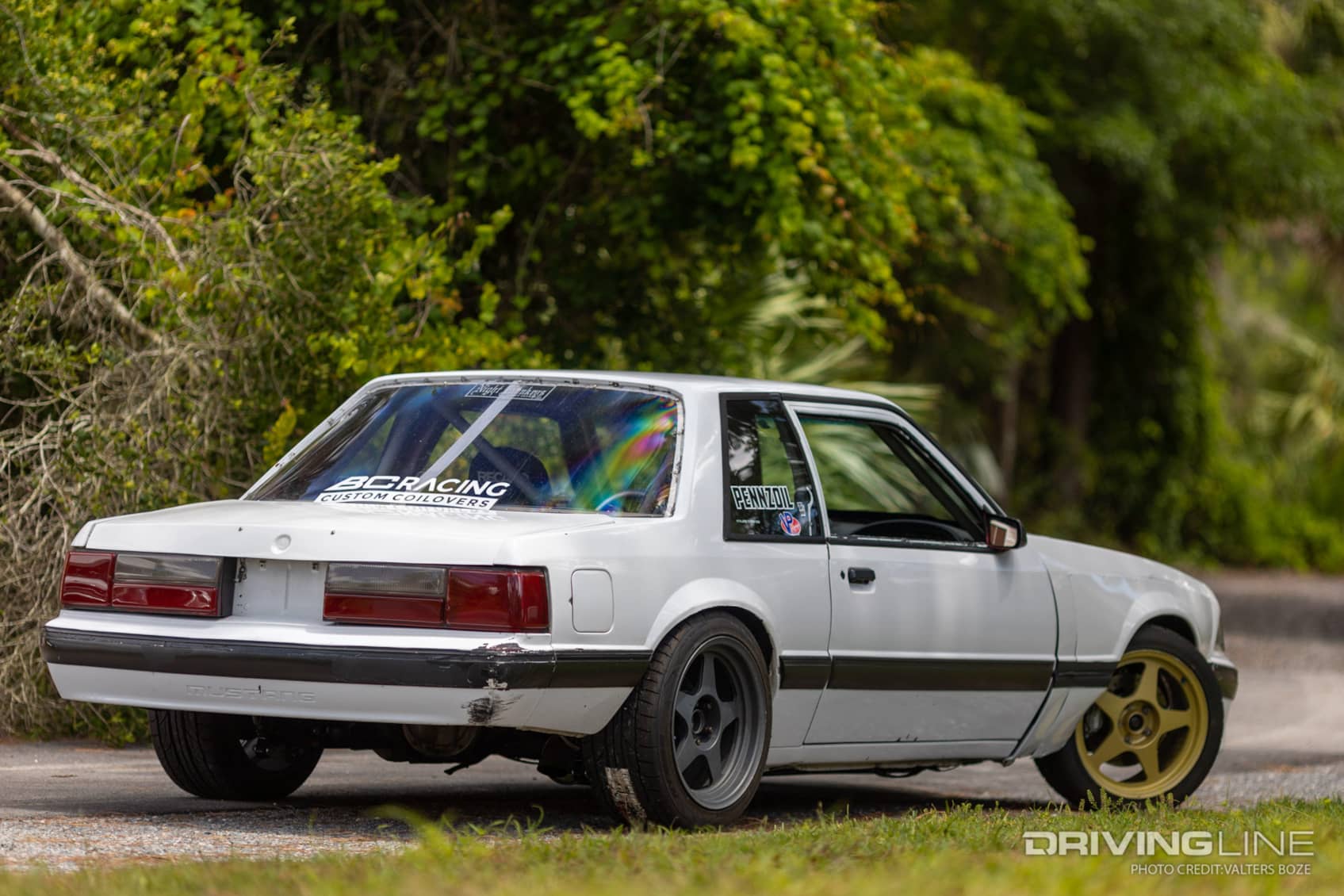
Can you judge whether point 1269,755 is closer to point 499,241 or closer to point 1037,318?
point 499,241

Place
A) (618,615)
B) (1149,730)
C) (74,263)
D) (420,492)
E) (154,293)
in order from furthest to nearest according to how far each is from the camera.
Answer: (74,263), (154,293), (1149,730), (420,492), (618,615)

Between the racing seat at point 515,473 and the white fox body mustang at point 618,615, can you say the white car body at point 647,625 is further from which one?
the racing seat at point 515,473

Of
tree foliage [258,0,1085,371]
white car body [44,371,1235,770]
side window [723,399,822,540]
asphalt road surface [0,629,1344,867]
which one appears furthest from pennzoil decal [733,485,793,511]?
tree foliage [258,0,1085,371]

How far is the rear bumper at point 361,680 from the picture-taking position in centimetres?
593

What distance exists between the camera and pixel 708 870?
509cm

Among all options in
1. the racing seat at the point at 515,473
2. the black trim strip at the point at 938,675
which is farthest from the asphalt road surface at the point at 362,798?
the racing seat at the point at 515,473

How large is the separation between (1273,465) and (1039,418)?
9.25 meters

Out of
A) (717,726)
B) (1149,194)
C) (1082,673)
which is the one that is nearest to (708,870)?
(717,726)

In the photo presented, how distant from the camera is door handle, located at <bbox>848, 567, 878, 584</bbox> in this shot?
23.4 ft

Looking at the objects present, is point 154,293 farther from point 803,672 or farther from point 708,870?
point 708,870

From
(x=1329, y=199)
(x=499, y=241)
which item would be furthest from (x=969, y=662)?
(x=1329, y=199)

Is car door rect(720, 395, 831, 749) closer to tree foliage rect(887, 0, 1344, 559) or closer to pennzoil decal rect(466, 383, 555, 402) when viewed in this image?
pennzoil decal rect(466, 383, 555, 402)

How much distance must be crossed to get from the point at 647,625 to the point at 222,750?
5.69 ft

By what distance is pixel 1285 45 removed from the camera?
30.7 meters
